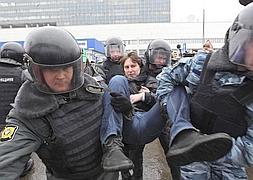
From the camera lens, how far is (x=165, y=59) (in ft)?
14.0

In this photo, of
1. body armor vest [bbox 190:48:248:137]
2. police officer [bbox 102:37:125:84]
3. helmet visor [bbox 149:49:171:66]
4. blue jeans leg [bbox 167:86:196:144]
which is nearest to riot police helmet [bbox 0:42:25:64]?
police officer [bbox 102:37:125:84]

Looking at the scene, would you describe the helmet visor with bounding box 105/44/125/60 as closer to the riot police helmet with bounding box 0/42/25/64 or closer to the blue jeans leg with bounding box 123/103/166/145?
the riot police helmet with bounding box 0/42/25/64

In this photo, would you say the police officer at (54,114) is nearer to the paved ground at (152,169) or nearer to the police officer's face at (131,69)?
the police officer's face at (131,69)

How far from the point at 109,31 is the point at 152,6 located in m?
31.6

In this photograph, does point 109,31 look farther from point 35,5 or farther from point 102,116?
point 102,116

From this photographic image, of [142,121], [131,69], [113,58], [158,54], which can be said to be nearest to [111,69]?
[113,58]

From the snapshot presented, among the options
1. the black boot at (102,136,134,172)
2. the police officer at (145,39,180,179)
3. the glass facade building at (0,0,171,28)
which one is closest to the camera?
the black boot at (102,136,134,172)

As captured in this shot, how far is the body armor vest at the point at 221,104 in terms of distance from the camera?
2137 mm

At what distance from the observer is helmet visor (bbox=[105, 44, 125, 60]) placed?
5142 mm

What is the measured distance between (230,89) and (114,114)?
33.1 inches

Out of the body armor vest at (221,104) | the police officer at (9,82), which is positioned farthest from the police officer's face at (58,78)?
the police officer at (9,82)

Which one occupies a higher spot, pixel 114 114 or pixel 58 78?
pixel 58 78

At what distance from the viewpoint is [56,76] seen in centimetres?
226

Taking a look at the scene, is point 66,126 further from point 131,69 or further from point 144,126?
point 131,69
